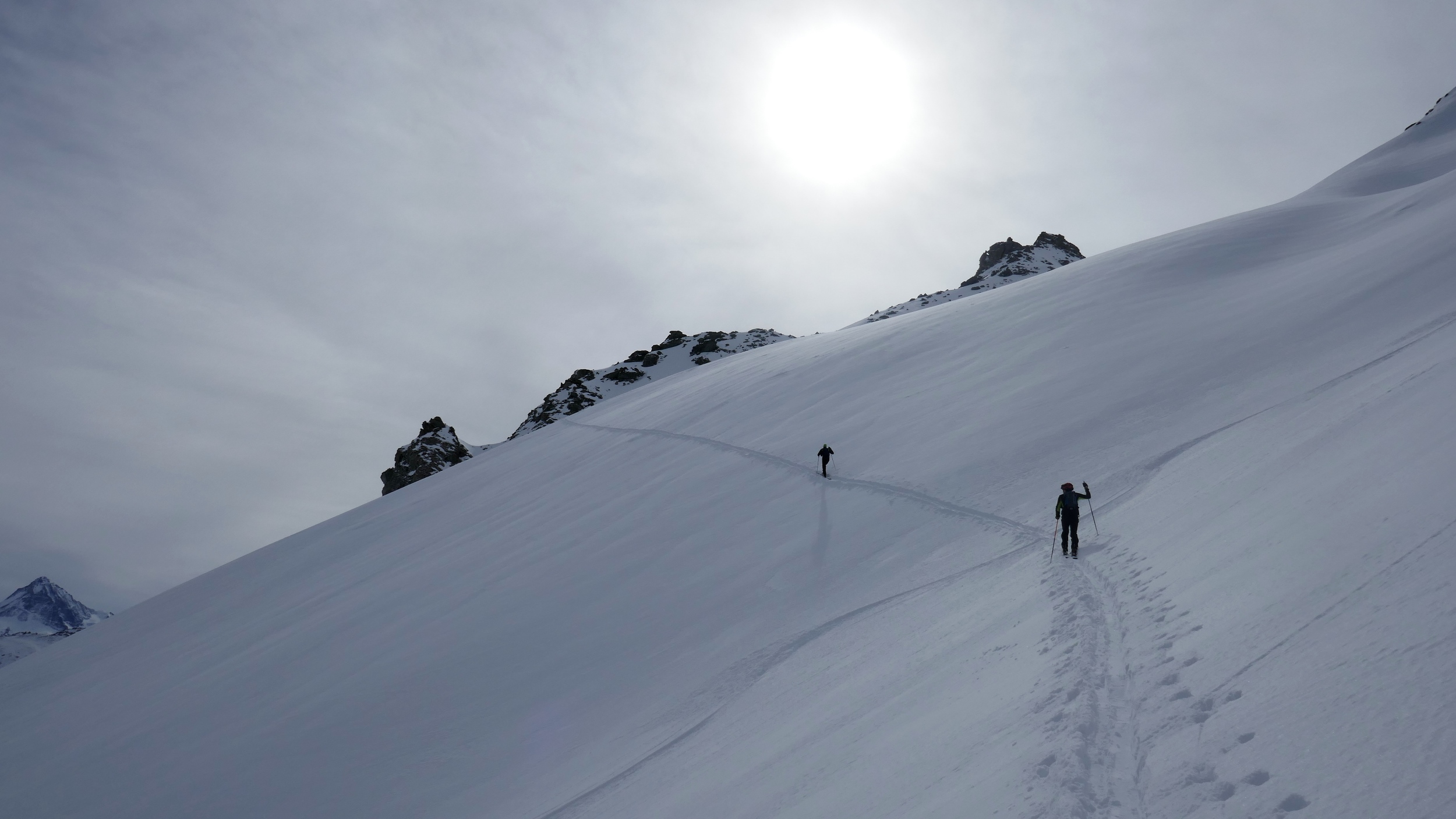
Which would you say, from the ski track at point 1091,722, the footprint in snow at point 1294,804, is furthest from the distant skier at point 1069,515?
the footprint in snow at point 1294,804

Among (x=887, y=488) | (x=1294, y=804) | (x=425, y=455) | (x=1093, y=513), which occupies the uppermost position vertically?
(x=425, y=455)

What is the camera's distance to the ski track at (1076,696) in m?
5.53

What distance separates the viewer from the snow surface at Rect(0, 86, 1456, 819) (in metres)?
5.83

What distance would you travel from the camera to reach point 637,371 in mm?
155250

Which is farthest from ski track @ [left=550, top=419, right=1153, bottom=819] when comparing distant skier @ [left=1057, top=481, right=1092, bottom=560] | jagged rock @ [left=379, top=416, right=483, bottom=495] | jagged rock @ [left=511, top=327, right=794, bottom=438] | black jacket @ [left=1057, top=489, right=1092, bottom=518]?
jagged rock @ [left=511, top=327, right=794, bottom=438]

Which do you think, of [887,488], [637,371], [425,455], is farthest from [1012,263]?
[887,488]

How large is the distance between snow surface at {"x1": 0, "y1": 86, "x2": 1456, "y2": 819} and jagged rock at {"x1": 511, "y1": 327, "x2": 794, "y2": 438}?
11401 centimetres

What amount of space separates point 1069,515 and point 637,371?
146m

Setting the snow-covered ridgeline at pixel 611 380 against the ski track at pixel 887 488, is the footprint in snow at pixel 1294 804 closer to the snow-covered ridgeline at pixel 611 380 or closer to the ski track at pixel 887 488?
the ski track at pixel 887 488

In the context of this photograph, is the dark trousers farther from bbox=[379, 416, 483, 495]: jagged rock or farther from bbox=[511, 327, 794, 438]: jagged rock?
bbox=[511, 327, 794, 438]: jagged rock

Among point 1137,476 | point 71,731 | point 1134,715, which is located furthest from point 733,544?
point 71,731

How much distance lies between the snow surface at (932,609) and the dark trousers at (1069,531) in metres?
0.25

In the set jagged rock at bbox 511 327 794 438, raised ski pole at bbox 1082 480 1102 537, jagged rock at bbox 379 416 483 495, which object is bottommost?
raised ski pole at bbox 1082 480 1102 537

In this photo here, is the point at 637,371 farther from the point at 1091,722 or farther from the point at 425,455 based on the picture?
the point at 1091,722
